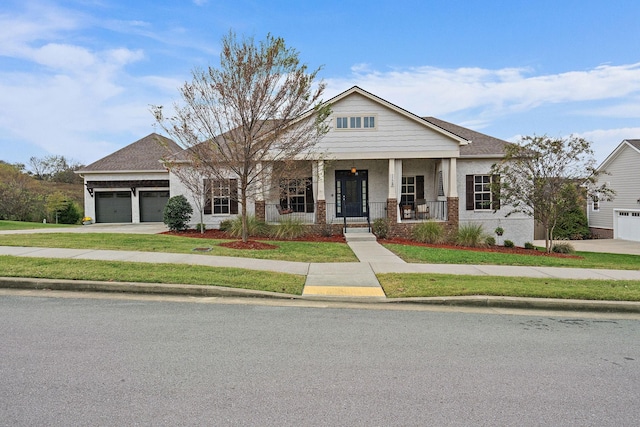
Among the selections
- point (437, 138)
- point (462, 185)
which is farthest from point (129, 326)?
point (462, 185)

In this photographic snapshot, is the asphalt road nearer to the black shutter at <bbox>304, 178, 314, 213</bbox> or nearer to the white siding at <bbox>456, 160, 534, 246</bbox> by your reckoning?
the black shutter at <bbox>304, 178, 314, 213</bbox>

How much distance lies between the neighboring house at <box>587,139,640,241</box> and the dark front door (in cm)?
1857

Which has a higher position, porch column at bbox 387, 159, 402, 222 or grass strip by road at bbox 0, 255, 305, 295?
porch column at bbox 387, 159, 402, 222

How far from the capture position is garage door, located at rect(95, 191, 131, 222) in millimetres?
24688

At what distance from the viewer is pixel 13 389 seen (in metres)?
3.61

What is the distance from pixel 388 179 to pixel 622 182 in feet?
67.5

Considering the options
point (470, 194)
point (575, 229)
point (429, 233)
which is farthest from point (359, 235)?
point (575, 229)

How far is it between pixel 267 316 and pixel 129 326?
187 cm

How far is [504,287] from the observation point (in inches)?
304

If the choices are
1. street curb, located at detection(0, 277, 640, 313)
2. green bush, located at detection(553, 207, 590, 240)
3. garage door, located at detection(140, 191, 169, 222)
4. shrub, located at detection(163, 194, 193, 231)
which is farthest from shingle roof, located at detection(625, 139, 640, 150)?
garage door, located at detection(140, 191, 169, 222)

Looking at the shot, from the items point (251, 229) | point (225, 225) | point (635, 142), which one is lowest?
point (251, 229)

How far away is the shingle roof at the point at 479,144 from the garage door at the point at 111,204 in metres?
18.0

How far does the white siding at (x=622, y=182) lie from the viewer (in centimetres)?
2804

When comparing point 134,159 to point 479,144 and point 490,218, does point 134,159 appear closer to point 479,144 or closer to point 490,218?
point 479,144
